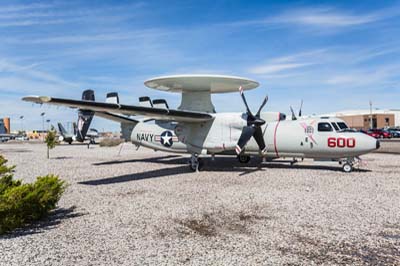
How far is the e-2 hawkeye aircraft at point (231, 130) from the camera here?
1641 cm

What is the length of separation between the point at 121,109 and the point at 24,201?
7.86 metres

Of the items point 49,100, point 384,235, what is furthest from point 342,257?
point 49,100

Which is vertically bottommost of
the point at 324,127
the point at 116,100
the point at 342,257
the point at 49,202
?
the point at 342,257

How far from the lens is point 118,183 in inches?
573

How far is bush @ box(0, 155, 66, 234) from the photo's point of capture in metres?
7.13

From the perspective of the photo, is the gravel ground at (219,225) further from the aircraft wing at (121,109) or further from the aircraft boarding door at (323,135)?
the aircraft wing at (121,109)

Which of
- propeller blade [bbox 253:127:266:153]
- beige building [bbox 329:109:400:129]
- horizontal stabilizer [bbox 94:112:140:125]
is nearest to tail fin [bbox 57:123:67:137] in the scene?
horizontal stabilizer [bbox 94:112:140:125]

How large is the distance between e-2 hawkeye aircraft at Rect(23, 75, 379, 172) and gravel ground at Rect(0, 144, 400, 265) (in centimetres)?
273

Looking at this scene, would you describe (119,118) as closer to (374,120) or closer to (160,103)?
(160,103)

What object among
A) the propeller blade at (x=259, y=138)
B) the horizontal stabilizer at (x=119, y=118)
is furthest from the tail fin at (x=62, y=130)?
the propeller blade at (x=259, y=138)

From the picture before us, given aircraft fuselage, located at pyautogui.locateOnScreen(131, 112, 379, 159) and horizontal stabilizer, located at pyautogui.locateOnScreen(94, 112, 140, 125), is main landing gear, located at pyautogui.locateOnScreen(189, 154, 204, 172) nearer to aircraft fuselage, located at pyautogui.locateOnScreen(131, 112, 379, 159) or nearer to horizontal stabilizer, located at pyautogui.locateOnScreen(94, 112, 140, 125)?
aircraft fuselage, located at pyautogui.locateOnScreen(131, 112, 379, 159)

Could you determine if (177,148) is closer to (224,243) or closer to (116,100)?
(116,100)

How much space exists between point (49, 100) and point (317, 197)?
30.8 feet

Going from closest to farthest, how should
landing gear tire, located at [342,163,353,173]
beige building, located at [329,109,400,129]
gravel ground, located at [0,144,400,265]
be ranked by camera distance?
gravel ground, located at [0,144,400,265], landing gear tire, located at [342,163,353,173], beige building, located at [329,109,400,129]
